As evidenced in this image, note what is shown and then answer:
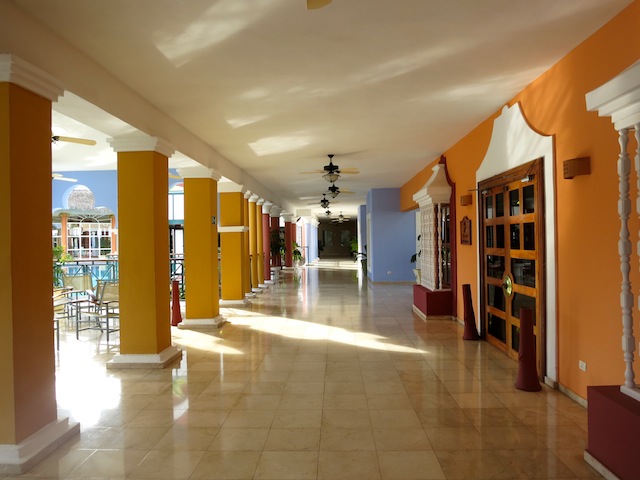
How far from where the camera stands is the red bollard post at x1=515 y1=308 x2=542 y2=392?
176 inches

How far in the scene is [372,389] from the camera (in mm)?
4621

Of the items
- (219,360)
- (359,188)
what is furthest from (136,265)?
(359,188)

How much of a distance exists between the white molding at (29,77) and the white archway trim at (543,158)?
13.7 feet

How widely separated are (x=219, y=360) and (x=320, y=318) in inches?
127

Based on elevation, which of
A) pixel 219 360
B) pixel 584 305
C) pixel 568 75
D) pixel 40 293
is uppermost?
pixel 568 75

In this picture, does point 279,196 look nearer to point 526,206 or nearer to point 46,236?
point 526,206

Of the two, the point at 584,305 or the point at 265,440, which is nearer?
the point at 265,440

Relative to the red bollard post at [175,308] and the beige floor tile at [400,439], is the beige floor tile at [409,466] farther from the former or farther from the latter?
the red bollard post at [175,308]

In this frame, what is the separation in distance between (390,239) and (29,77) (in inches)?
492

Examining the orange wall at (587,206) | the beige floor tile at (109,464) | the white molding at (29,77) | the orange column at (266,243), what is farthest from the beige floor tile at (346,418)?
the orange column at (266,243)

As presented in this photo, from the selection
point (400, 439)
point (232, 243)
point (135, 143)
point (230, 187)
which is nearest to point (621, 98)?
point (400, 439)

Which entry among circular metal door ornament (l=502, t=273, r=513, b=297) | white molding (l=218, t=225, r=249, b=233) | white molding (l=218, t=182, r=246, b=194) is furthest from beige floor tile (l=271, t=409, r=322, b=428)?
white molding (l=218, t=182, r=246, b=194)

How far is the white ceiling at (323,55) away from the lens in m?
3.29

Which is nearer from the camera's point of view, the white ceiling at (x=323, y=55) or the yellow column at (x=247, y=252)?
the white ceiling at (x=323, y=55)
